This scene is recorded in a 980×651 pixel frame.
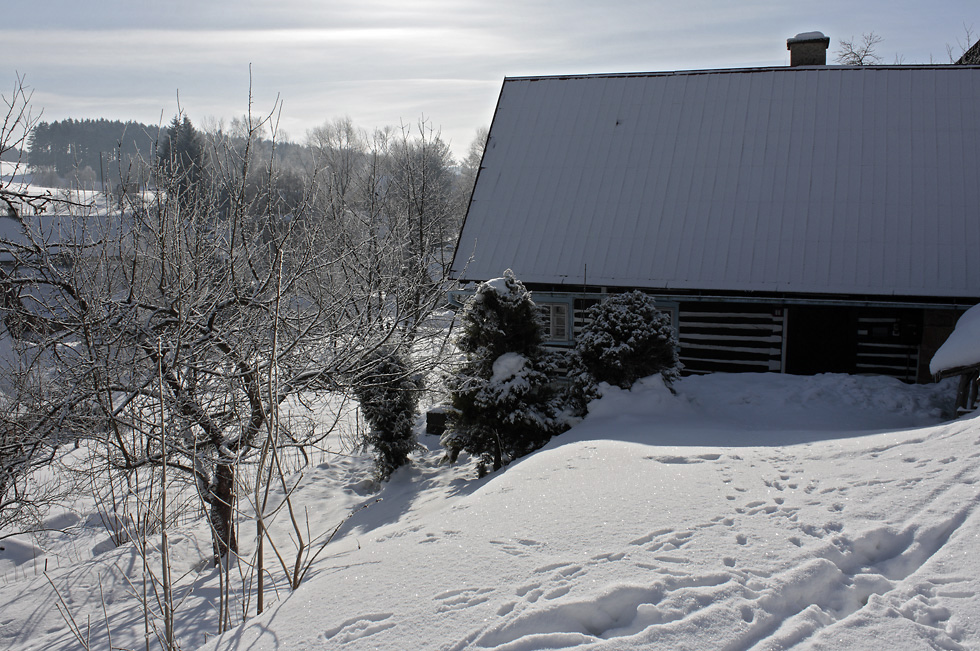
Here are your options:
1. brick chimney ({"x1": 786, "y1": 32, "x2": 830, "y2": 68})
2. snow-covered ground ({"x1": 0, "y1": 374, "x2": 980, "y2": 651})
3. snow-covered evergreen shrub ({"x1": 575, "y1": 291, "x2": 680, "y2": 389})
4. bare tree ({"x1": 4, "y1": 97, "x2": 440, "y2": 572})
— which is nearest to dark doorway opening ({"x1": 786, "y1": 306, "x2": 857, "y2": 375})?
snow-covered evergreen shrub ({"x1": 575, "y1": 291, "x2": 680, "y2": 389})

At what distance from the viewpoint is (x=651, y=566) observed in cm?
414

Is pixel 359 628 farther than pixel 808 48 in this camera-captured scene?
No

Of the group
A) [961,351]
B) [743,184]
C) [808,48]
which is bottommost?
[961,351]

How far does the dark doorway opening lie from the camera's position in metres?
12.6

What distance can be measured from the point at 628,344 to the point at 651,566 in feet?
22.3

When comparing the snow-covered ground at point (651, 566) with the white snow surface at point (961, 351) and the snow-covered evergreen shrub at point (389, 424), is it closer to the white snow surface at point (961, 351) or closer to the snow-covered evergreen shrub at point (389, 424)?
the white snow surface at point (961, 351)

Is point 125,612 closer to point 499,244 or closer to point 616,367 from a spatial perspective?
point 616,367

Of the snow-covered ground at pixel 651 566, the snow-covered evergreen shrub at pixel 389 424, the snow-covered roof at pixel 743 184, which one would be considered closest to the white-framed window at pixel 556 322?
the snow-covered roof at pixel 743 184

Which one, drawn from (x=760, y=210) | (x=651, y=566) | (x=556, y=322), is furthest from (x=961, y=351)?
(x=651, y=566)

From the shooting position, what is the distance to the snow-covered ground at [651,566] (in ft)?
11.7

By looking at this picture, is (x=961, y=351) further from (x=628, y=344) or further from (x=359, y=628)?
(x=359, y=628)

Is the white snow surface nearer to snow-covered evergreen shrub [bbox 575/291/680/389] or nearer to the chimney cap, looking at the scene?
snow-covered evergreen shrub [bbox 575/291/680/389]

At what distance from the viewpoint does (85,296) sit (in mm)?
6859

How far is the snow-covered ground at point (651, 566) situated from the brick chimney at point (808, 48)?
12.6 meters
